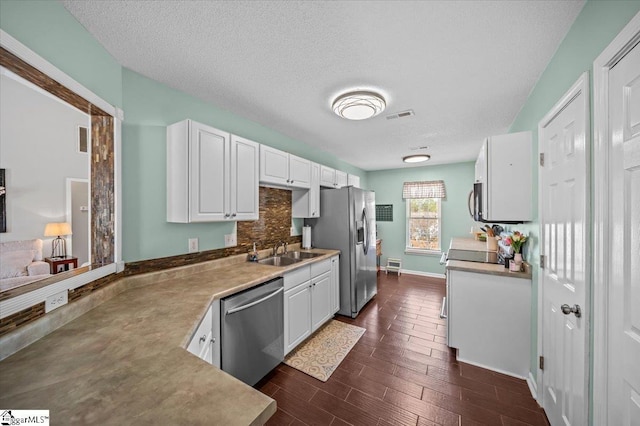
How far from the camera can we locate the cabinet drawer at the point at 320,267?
2.70 metres

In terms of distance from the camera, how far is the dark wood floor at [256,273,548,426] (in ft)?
5.43

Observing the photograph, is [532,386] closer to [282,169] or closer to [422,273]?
[282,169]

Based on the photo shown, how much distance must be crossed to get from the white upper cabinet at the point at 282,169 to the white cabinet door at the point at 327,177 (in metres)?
0.38

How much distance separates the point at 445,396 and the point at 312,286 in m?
1.49

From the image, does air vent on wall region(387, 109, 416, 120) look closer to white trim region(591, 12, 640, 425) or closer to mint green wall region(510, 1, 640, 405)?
mint green wall region(510, 1, 640, 405)

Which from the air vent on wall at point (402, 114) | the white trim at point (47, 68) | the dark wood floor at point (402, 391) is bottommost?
the dark wood floor at point (402, 391)

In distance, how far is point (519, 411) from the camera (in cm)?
170

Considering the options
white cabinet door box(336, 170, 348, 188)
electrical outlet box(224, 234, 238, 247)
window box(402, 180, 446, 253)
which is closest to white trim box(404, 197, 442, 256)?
window box(402, 180, 446, 253)

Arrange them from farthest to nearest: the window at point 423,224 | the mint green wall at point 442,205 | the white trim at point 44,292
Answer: the window at point 423,224, the mint green wall at point 442,205, the white trim at point 44,292

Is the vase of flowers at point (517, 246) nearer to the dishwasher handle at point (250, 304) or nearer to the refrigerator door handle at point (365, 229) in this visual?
the refrigerator door handle at point (365, 229)

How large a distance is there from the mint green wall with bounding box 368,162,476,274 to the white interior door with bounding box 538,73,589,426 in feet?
11.8

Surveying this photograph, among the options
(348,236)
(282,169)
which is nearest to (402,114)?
(282,169)

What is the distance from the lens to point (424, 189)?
5.36 metres

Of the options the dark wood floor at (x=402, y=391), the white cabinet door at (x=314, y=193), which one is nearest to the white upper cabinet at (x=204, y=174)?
the white cabinet door at (x=314, y=193)
